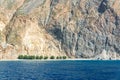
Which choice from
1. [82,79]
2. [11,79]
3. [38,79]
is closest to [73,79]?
[82,79]

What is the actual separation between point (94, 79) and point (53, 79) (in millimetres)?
13078

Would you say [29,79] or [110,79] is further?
[29,79]

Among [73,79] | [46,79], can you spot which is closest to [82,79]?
[73,79]

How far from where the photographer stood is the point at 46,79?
134 meters

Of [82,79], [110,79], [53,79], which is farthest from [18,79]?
[110,79]

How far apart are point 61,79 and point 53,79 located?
8.80ft

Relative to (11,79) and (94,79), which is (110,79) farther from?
(11,79)

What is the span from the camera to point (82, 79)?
5133 inches

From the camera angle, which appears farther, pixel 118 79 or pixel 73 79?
pixel 73 79

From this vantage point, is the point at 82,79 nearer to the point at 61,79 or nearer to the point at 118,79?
the point at 61,79

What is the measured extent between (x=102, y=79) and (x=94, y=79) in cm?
267

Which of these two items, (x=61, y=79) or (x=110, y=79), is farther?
(x=61, y=79)

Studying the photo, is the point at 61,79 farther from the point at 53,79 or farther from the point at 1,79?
the point at 1,79

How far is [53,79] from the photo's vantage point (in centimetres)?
13275
